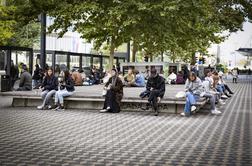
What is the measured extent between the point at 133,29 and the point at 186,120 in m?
9.07

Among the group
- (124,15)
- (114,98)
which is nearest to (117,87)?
(114,98)

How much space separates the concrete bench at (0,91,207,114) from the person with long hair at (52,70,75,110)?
0.24 meters

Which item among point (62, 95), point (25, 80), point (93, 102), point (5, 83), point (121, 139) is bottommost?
point (121, 139)

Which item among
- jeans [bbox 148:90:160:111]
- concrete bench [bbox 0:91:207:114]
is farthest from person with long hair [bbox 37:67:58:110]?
jeans [bbox 148:90:160:111]

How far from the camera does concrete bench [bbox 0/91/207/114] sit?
17.2 meters

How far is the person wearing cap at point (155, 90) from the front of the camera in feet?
54.5

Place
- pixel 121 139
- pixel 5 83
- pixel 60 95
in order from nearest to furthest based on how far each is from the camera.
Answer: pixel 121 139 → pixel 60 95 → pixel 5 83

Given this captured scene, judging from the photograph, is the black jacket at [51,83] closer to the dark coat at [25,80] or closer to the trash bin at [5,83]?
the dark coat at [25,80]

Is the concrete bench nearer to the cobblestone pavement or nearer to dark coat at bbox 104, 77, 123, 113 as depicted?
dark coat at bbox 104, 77, 123, 113

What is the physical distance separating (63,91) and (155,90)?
3.27m

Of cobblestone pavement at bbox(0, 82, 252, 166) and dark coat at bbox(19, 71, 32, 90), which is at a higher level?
dark coat at bbox(19, 71, 32, 90)

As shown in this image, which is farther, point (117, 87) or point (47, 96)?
point (47, 96)

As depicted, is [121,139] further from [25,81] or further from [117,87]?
[25,81]

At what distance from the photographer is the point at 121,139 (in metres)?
10.8
